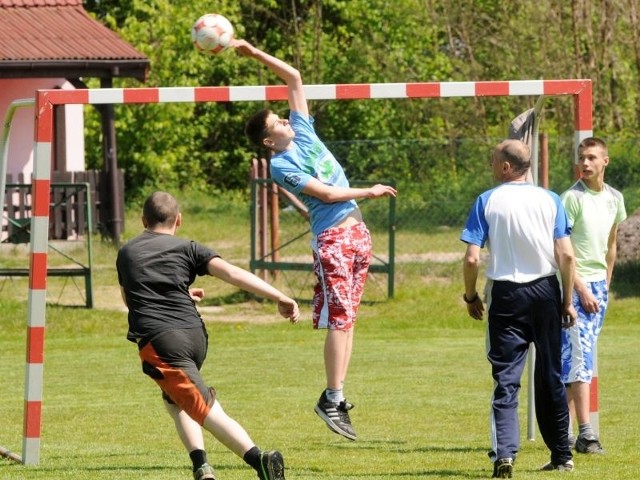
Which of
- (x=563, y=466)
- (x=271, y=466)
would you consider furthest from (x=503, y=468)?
(x=271, y=466)

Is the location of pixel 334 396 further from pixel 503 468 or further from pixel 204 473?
pixel 204 473

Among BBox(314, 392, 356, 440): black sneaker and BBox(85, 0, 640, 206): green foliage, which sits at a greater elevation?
BBox(85, 0, 640, 206): green foliage

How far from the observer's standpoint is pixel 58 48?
939 inches

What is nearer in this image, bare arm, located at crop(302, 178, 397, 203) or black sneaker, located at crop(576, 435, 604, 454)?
bare arm, located at crop(302, 178, 397, 203)

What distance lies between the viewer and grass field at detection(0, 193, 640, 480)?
28.3ft

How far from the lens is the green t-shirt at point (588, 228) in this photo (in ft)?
29.0

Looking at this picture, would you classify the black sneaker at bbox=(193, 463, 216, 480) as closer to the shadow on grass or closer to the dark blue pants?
the dark blue pants

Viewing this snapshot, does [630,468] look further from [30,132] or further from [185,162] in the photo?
A: [185,162]

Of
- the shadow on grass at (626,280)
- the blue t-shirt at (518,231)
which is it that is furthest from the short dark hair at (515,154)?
the shadow on grass at (626,280)

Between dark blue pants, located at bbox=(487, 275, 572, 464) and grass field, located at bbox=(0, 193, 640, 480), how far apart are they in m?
0.37

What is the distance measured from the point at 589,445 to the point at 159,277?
3050mm

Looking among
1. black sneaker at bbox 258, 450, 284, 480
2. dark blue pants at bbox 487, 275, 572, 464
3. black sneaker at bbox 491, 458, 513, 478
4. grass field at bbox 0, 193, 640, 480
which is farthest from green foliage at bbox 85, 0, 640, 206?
black sneaker at bbox 258, 450, 284, 480

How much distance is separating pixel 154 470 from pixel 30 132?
17471mm

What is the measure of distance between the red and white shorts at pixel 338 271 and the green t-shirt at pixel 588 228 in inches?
50.3
